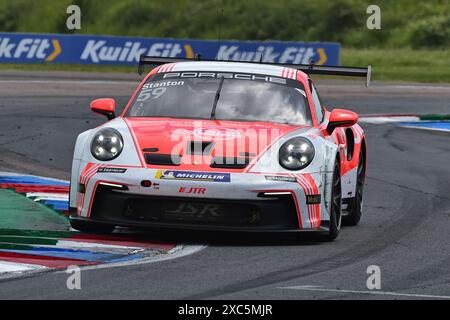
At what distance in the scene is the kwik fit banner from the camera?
35.0 meters

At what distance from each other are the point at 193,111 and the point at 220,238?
3.49ft

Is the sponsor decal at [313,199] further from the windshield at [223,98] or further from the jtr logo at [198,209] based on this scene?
the windshield at [223,98]

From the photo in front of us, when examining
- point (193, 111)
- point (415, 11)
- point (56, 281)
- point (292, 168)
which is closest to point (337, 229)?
point (292, 168)

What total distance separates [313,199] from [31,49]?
2780 centimetres

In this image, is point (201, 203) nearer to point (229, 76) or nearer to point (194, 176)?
point (194, 176)

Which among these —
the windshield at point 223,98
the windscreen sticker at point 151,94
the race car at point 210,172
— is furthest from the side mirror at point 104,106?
the windscreen sticker at point 151,94

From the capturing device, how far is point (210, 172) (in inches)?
345

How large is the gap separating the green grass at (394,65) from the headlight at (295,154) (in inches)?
1022

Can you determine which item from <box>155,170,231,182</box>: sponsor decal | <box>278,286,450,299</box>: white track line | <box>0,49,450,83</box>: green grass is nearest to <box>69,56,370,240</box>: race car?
<box>155,170,231,182</box>: sponsor decal

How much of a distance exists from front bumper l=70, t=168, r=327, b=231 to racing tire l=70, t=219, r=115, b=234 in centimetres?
16

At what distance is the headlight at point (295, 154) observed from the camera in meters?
8.95

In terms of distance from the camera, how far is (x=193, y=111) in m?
9.81

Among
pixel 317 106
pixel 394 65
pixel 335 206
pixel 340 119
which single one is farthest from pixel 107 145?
pixel 394 65
